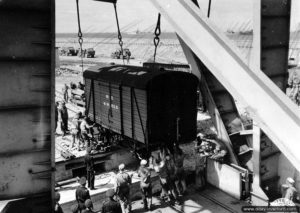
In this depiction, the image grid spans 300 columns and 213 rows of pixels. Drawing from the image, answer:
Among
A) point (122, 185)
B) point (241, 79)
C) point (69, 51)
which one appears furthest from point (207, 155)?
point (69, 51)

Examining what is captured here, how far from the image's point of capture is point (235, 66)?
125 inches

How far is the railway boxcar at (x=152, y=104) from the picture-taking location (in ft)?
31.1

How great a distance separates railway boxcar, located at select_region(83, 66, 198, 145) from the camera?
948cm

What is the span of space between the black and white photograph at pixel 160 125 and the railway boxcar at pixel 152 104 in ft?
0.12

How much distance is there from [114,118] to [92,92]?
2.10 metres

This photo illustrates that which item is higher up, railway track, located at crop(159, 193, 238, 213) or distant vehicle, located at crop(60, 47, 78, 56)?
distant vehicle, located at crop(60, 47, 78, 56)

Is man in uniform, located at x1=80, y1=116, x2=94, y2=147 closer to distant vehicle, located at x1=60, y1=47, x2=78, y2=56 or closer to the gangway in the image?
the gangway

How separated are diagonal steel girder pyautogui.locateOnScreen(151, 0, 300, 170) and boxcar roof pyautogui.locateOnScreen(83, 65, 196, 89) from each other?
18.6 ft

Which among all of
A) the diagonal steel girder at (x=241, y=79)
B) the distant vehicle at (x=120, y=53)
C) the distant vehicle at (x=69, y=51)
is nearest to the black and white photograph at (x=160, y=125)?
the diagonal steel girder at (x=241, y=79)

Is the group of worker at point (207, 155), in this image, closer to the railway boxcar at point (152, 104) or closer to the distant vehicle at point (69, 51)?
the railway boxcar at point (152, 104)

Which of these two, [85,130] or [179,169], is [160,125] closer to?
[179,169]

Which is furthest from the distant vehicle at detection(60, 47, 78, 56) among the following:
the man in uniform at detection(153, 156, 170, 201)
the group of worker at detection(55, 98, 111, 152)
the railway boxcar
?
the man in uniform at detection(153, 156, 170, 201)

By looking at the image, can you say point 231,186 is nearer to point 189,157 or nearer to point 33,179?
point 189,157

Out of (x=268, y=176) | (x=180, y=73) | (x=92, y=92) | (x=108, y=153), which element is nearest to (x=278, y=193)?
(x=268, y=176)
